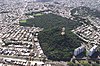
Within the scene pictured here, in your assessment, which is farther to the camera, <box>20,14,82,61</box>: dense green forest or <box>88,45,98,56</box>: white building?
<box>88,45,98,56</box>: white building

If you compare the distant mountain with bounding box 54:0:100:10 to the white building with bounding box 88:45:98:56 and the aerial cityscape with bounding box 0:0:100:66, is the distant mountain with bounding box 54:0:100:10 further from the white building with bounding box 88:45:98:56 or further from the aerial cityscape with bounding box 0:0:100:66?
the white building with bounding box 88:45:98:56

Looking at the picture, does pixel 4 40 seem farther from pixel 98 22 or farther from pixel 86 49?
pixel 98 22

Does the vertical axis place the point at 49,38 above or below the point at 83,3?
below

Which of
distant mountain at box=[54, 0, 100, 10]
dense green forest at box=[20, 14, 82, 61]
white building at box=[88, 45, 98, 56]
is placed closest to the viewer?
dense green forest at box=[20, 14, 82, 61]

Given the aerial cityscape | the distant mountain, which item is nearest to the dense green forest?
the aerial cityscape

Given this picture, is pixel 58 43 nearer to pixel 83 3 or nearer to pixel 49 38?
pixel 49 38

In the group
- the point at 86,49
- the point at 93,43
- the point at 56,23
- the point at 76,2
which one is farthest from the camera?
the point at 76,2

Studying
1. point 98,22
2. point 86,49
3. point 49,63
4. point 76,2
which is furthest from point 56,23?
point 76,2

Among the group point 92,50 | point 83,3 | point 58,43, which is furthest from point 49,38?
point 83,3

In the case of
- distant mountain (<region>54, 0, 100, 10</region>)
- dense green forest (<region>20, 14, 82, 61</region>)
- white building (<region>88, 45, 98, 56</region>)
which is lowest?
white building (<region>88, 45, 98, 56</region>)
